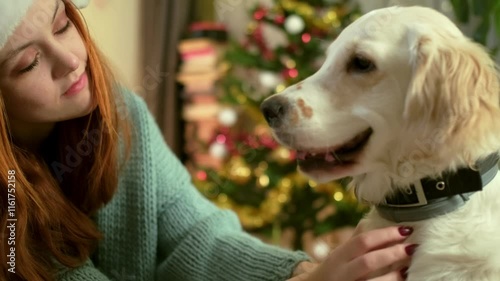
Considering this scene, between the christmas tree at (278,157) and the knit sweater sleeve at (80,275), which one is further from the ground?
the knit sweater sleeve at (80,275)

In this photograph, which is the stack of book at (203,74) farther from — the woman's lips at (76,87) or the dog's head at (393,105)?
the dog's head at (393,105)

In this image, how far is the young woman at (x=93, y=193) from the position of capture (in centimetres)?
92

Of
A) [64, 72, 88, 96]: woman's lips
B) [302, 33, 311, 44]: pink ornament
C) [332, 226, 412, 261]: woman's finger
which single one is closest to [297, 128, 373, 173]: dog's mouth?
[332, 226, 412, 261]: woman's finger

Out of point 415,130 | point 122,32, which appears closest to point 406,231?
point 415,130

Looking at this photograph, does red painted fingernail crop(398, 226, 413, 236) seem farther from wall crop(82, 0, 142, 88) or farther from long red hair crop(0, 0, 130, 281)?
wall crop(82, 0, 142, 88)

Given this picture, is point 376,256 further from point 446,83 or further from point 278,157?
point 278,157

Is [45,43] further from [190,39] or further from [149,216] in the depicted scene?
[190,39]

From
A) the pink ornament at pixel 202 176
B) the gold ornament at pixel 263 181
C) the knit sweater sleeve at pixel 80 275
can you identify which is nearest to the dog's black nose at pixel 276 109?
the knit sweater sleeve at pixel 80 275

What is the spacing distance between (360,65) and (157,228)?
0.57 m

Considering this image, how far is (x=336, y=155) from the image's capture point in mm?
884

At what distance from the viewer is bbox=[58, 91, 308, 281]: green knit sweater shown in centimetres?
116

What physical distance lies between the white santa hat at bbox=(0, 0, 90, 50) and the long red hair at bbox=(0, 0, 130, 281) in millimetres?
111

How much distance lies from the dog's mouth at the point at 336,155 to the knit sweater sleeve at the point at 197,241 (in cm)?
25

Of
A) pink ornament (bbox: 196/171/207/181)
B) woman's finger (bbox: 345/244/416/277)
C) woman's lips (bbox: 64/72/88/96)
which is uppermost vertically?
woman's lips (bbox: 64/72/88/96)
